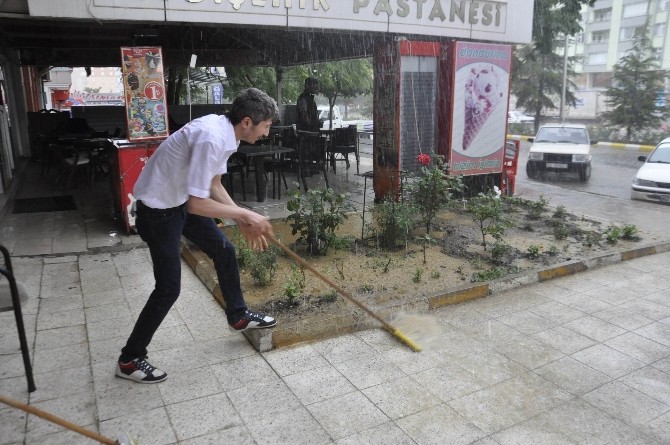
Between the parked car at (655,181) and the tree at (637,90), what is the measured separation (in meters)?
11.8

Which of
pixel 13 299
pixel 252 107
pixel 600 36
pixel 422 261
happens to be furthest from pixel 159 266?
pixel 600 36

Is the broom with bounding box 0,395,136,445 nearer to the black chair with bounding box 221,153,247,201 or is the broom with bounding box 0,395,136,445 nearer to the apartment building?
the black chair with bounding box 221,153,247,201

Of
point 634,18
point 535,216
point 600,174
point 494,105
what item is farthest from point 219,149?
point 634,18

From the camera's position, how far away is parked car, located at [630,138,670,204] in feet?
34.8

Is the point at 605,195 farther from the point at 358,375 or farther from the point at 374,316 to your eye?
the point at 358,375

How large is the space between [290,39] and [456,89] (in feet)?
13.1

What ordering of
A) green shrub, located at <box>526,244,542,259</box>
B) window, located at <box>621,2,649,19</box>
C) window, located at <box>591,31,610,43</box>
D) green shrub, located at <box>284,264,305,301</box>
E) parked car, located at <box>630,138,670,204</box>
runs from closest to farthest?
green shrub, located at <box>284,264,305,301</box>, green shrub, located at <box>526,244,542,259</box>, parked car, located at <box>630,138,670,204</box>, window, located at <box>621,2,649,19</box>, window, located at <box>591,31,610,43</box>

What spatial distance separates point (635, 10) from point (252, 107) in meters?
52.9

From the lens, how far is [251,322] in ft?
13.0

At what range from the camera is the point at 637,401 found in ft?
11.2

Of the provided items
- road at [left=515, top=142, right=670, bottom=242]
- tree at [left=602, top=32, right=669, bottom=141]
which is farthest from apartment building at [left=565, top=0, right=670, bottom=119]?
road at [left=515, top=142, right=670, bottom=242]

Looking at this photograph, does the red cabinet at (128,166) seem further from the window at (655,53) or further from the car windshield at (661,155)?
the window at (655,53)

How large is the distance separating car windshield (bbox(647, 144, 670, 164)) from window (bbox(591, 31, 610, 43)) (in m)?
43.8

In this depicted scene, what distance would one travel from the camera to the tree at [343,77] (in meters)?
16.6
